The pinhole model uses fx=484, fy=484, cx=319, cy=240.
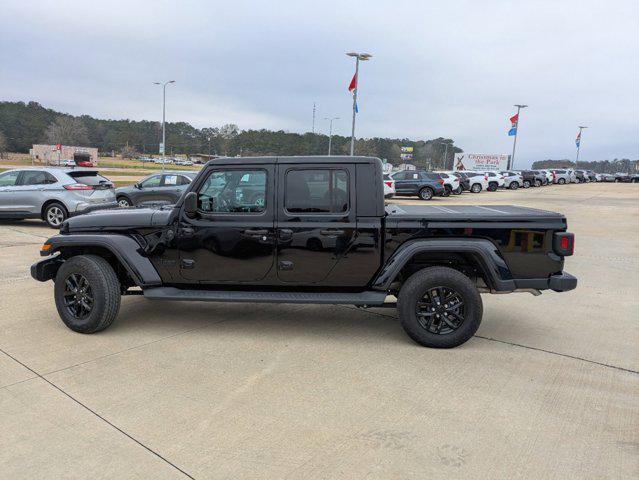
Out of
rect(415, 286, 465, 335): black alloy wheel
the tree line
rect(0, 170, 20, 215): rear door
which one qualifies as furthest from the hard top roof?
the tree line

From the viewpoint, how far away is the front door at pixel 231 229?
4555mm

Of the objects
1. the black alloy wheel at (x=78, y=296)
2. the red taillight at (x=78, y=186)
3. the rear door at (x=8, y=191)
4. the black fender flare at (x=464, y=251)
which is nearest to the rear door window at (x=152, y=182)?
the red taillight at (x=78, y=186)

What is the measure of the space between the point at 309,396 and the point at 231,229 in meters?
1.78

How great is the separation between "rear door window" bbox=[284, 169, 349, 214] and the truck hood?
124 cm

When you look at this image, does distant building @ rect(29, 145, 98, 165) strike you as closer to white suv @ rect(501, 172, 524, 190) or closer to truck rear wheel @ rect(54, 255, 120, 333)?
white suv @ rect(501, 172, 524, 190)

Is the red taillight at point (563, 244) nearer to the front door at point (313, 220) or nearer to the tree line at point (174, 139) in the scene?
the front door at point (313, 220)

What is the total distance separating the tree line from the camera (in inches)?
3012

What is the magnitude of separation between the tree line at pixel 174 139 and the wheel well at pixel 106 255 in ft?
193

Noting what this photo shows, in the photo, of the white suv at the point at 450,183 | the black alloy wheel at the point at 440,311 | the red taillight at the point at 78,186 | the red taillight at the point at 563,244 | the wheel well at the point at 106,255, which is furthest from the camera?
the white suv at the point at 450,183

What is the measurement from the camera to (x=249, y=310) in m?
5.58

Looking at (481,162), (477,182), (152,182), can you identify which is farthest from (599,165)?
(152,182)

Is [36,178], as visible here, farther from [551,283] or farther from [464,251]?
[551,283]

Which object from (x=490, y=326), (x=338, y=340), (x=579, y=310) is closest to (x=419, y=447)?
(x=338, y=340)

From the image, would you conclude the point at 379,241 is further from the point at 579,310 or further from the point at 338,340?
the point at 579,310
